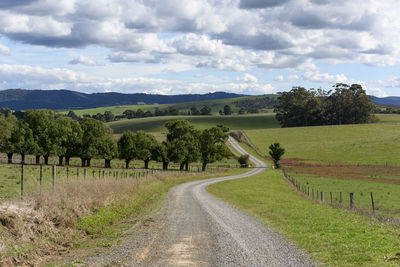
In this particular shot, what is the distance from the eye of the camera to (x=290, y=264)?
37.4ft

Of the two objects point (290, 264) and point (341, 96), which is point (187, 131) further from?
point (341, 96)

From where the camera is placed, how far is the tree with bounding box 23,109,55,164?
269ft

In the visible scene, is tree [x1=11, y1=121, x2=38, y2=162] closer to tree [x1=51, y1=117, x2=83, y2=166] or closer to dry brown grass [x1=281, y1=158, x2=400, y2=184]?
tree [x1=51, y1=117, x2=83, y2=166]

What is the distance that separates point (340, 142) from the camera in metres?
134

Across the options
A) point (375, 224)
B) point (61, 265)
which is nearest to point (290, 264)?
point (61, 265)

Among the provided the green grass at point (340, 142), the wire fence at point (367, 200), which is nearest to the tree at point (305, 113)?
the green grass at point (340, 142)

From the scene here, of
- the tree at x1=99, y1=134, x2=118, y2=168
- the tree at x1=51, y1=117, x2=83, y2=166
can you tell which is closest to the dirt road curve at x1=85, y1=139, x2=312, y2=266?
the tree at x1=51, y1=117, x2=83, y2=166

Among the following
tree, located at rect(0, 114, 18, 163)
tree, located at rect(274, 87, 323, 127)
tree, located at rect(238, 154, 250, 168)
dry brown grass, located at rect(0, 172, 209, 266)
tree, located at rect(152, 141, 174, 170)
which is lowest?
tree, located at rect(238, 154, 250, 168)

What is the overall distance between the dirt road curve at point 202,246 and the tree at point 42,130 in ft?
218

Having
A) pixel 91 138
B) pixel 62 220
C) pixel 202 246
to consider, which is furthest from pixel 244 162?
pixel 202 246

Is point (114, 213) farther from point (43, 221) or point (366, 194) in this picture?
point (366, 194)

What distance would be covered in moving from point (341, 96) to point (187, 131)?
4239 inches

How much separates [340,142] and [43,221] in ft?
425

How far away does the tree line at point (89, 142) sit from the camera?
8119cm
